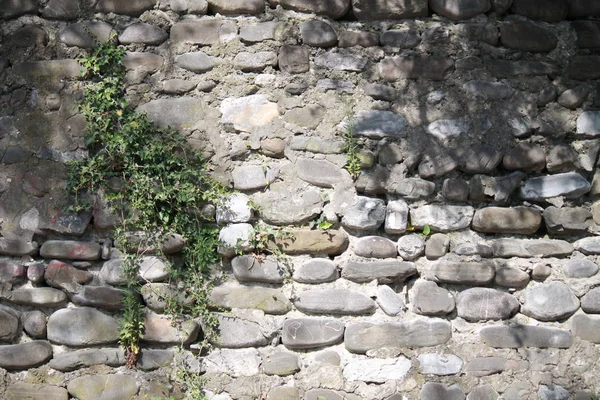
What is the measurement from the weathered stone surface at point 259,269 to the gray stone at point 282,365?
1.10 ft

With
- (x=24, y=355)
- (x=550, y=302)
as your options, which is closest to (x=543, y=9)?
(x=550, y=302)

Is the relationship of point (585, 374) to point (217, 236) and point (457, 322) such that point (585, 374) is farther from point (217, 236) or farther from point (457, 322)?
point (217, 236)

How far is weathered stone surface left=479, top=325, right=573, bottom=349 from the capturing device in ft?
10.5

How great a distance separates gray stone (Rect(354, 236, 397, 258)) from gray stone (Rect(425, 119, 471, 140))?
55cm

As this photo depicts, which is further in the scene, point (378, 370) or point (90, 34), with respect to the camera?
point (90, 34)

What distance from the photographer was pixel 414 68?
3.37m

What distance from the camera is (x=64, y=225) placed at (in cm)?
328

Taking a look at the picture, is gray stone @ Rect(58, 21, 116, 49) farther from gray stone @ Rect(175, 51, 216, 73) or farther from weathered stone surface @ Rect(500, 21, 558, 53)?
weathered stone surface @ Rect(500, 21, 558, 53)

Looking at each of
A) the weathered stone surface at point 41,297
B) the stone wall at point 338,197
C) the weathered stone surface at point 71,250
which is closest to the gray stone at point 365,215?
the stone wall at point 338,197

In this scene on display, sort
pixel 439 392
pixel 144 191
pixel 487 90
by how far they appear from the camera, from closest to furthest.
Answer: pixel 439 392 < pixel 144 191 < pixel 487 90

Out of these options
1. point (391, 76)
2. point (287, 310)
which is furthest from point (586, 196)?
point (287, 310)

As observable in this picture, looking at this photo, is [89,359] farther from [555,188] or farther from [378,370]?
[555,188]

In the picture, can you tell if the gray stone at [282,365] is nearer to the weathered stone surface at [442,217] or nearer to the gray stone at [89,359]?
the gray stone at [89,359]

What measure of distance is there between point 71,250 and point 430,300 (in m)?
1.63
